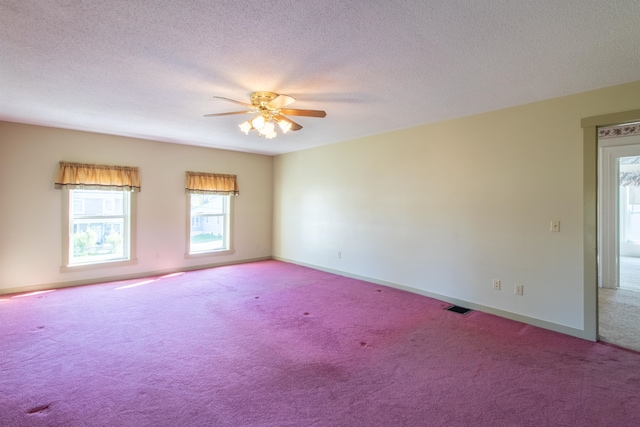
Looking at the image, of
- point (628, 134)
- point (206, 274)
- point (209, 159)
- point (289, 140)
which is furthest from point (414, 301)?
point (209, 159)

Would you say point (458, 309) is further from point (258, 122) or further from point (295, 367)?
point (258, 122)

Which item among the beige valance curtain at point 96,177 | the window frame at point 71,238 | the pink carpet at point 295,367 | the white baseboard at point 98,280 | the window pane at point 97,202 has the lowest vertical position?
the pink carpet at point 295,367

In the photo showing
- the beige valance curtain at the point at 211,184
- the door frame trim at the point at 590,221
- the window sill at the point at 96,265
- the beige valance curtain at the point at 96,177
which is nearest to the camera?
the door frame trim at the point at 590,221

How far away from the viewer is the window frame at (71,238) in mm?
4898

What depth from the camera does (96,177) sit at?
5074mm

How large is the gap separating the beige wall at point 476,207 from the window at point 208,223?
220cm

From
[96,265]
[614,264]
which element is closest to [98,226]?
[96,265]

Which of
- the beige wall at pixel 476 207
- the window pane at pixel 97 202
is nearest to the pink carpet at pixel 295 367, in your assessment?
the beige wall at pixel 476 207

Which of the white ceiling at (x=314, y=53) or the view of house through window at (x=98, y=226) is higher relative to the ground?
the white ceiling at (x=314, y=53)

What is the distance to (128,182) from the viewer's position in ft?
17.6

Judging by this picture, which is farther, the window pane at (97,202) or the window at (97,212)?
the window pane at (97,202)

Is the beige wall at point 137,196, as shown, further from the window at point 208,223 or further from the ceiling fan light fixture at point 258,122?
the ceiling fan light fixture at point 258,122

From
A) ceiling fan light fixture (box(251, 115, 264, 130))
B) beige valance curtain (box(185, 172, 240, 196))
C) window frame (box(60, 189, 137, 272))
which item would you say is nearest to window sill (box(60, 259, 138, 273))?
window frame (box(60, 189, 137, 272))

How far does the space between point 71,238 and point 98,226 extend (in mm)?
407
